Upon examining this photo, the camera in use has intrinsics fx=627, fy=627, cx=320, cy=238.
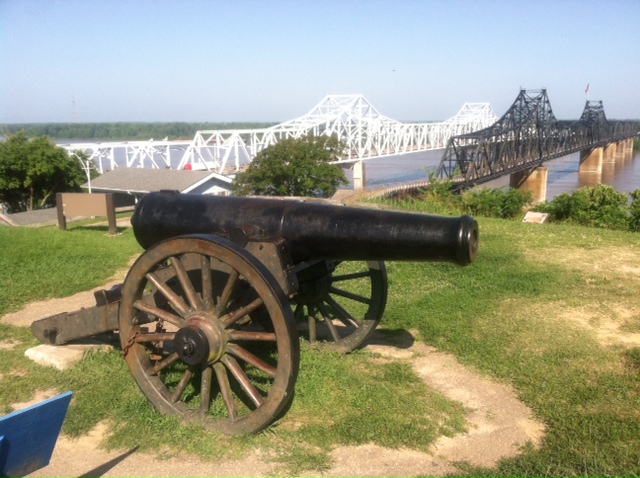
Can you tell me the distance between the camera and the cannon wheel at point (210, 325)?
2988 mm

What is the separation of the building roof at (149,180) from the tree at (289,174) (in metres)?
1.88

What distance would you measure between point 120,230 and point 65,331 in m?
6.64

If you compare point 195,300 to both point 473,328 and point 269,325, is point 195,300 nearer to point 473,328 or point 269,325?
point 269,325

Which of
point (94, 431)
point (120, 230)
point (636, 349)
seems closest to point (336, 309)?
point (94, 431)

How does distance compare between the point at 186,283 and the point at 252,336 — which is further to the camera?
the point at 186,283

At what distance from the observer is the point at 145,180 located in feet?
107

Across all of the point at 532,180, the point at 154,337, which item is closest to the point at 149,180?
the point at 532,180

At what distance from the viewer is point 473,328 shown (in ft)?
16.1

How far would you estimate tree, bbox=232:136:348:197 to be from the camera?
30.1m

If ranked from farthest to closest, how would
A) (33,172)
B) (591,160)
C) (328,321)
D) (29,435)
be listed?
(591,160)
(33,172)
(328,321)
(29,435)

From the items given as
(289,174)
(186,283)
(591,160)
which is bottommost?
(591,160)

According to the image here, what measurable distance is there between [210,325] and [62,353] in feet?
5.32

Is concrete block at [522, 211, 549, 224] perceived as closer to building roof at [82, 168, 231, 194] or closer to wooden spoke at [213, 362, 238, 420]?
wooden spoke at [213, 362, 238, 420]

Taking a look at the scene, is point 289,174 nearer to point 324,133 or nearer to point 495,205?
point 495,205
